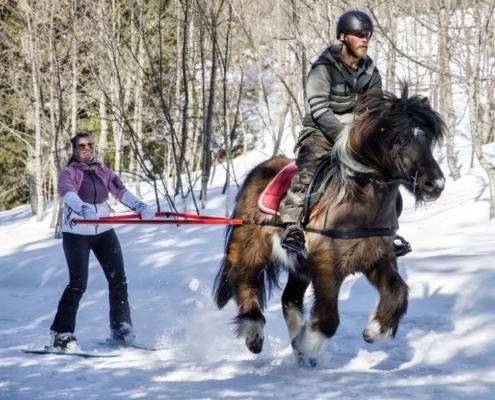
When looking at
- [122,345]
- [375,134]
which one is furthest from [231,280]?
[375,134]

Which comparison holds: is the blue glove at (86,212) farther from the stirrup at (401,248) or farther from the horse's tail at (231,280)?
the stirrup at (401,248)

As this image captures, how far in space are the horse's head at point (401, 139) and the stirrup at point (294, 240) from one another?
0.66 meters

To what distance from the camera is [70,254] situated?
6367mm

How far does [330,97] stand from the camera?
17.5 ft

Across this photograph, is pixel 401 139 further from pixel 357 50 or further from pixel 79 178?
pixel 79 178

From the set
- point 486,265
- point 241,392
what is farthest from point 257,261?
point 486,265

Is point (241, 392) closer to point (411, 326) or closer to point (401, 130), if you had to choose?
point (401, 130)

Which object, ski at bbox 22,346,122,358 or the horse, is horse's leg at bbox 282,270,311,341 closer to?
the horse

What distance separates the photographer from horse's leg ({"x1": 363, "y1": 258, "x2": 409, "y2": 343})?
4926 millimetres

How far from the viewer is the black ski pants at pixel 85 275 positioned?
636 cm

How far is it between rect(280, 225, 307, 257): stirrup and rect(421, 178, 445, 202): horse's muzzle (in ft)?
3.29

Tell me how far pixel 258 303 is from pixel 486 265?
281 centimetres

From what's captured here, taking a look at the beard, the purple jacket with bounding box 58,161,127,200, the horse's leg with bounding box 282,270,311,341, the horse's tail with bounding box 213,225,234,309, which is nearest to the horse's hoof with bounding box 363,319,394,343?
the horse's leg with bounding box 282,270,311,341

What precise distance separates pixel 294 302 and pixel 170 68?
16.9m
